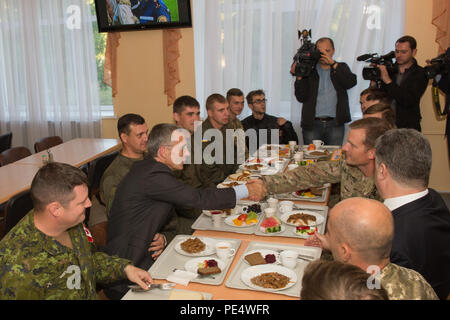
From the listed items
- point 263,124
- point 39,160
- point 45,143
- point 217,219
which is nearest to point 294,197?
point 217,219

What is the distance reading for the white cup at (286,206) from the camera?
113 inches

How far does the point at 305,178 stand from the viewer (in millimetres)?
3182

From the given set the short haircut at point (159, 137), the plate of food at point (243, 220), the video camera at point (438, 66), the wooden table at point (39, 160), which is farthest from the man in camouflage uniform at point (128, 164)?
the video camera at point (438, 66)

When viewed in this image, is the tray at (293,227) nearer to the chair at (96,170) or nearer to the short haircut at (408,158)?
the short haircut at (408,158)

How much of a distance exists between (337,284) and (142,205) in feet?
5.47

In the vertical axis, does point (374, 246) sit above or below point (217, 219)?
above

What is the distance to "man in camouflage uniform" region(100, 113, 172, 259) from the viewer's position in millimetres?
3015

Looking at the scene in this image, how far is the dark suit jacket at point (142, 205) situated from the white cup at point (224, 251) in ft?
1.24

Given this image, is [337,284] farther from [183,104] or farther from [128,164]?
[183,104]

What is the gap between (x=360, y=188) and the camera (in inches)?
116
